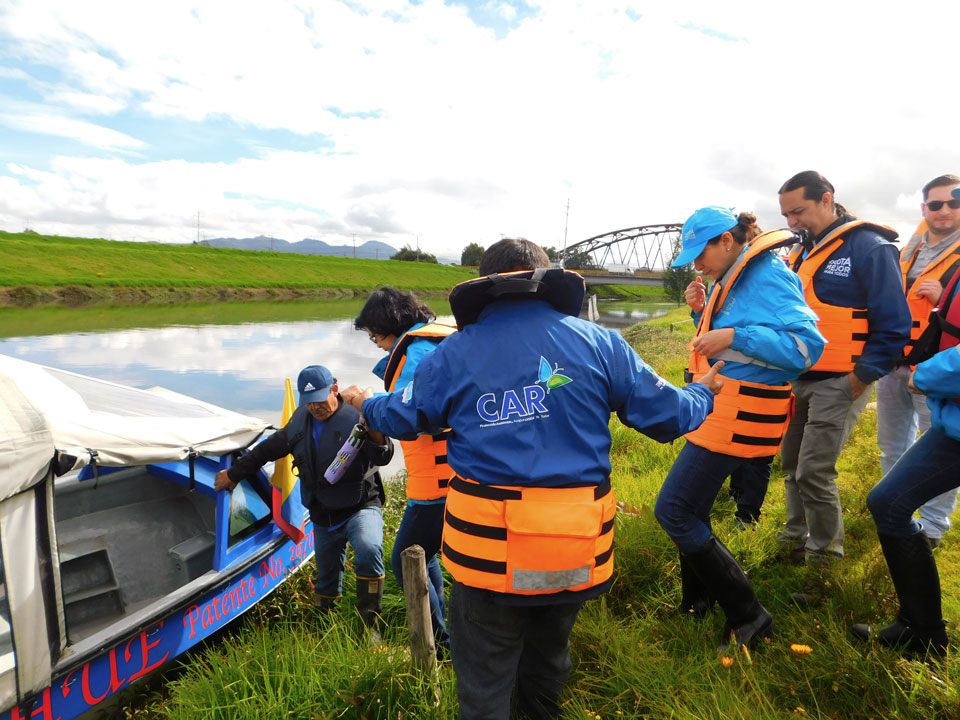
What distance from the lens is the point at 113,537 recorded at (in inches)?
175

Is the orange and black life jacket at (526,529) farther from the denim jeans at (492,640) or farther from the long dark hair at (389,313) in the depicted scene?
the long dark hair at (389,313)

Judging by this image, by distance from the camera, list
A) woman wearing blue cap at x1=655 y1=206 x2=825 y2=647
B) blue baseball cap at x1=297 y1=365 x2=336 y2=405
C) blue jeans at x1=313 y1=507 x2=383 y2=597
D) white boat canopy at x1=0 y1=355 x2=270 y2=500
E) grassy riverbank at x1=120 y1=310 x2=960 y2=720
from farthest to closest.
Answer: blue baseball cap at x1=297 y1=365 x2=336 y2=405 < blue jeans at x1=313 y1=507 x2=383 y2=597 < white boat canopy at x1=0 y1=355 x2=270 y2=500 < woman wearing blue cap at x1=655 y1=206 x2=825 y2=647 < grassy riverbank at x1=120 y1=310 x2=960 y2=720

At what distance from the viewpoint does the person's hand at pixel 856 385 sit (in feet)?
10.5

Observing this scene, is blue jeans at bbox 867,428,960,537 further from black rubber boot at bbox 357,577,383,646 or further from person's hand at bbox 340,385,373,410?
black rubber boot at bbox 357,577,383,646

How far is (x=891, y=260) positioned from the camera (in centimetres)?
317

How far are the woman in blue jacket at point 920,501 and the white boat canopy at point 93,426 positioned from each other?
392 centimetres

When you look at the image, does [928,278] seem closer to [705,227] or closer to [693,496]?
[705,227]

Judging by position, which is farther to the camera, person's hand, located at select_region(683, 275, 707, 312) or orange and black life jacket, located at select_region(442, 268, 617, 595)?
person's hand, located at select_region(683, 275, 707, 312)

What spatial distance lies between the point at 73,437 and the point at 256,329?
2382cm

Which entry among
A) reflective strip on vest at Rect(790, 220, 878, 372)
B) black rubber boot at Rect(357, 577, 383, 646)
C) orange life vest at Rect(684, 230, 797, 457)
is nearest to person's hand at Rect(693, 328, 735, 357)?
orange life vest at Rect(684, 230, 797, 457)

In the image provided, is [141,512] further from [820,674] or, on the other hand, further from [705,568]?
[820,674]

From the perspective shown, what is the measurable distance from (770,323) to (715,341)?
0.86ft

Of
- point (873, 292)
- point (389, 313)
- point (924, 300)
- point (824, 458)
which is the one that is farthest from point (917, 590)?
point (389, 313)

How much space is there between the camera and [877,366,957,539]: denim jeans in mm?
3652
